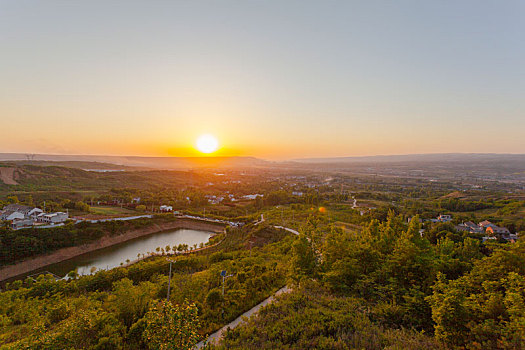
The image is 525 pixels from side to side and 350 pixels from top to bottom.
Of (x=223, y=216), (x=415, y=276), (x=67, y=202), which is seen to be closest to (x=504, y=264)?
(x=415, y=276)

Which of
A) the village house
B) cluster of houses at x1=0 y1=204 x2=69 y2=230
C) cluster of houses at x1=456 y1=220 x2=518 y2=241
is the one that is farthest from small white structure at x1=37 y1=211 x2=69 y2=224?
cluster of houses at x1=456 y1=220 x2=518 y2=241

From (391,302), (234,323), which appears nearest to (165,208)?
(234,323)

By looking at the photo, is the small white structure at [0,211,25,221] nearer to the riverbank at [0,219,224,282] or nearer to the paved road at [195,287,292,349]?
the riverbank at [0,219,224,282]

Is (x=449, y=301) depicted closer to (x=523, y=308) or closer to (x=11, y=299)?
(x=523, y=308)

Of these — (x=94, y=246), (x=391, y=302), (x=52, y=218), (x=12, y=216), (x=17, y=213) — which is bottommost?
(x=94, y=246)

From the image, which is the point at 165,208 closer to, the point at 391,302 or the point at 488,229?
the point at 391,302

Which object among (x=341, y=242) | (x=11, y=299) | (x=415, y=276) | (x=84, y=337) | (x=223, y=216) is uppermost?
(x=341, y=242)

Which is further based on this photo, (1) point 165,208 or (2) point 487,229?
(1) point 165,208
